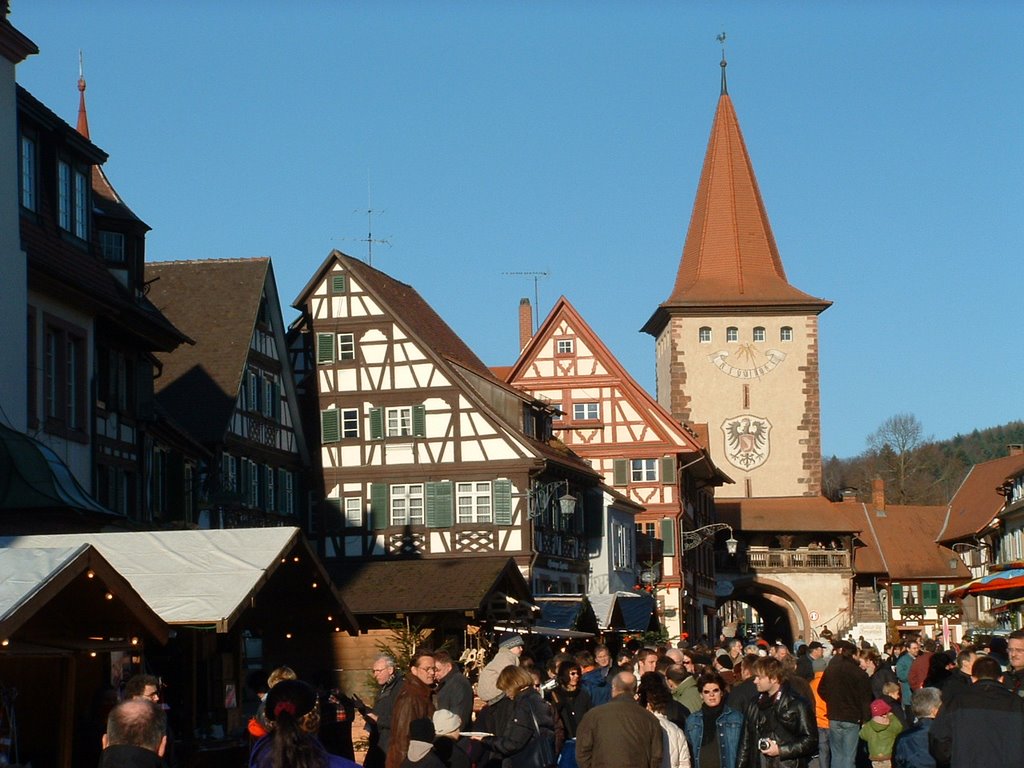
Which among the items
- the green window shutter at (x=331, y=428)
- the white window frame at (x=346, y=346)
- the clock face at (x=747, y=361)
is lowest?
the green window shutter at (x=331, y=428)

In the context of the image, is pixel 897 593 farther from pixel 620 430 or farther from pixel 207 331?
pixel 207 331

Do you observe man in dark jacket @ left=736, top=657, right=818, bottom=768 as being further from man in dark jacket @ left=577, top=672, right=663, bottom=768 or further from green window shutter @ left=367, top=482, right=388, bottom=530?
green window shutter @ left=367, top=482, right=388, bottom=530

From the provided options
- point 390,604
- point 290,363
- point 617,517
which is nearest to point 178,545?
point 390,604

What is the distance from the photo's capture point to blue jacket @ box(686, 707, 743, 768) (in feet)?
44.7

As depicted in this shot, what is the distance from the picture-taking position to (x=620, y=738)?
11680mm

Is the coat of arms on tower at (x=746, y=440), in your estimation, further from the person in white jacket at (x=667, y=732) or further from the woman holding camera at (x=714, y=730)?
the person in white jacket at (x=667, y=732)

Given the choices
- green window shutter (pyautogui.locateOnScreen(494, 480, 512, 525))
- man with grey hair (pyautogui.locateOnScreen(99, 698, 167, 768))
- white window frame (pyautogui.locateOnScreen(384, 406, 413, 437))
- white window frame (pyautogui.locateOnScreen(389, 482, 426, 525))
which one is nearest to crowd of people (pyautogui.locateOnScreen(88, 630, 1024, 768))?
man with grey hair (pyautogui.locateOnScreen(99, 698, 167, 768))

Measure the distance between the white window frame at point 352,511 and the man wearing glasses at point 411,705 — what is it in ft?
111

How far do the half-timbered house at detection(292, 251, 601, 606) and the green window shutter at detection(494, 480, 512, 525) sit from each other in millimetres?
24

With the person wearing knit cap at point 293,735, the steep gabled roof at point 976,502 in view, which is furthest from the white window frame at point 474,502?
the steep gabled roof at point 976,502

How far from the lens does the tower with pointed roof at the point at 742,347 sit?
82.8 metres

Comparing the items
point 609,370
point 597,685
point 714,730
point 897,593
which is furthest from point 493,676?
point 897,593

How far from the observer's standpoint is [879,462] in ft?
379

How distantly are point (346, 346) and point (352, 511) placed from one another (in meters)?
4.07
